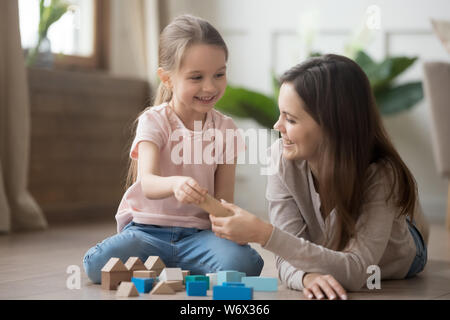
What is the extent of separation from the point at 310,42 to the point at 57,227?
1773 millimetres

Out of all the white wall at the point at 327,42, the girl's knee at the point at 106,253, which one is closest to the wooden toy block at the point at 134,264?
the girl's knee at the point at 106,253

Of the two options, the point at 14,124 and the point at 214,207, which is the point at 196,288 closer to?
the point at 214,207

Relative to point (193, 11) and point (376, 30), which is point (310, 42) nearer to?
point (376, 30)

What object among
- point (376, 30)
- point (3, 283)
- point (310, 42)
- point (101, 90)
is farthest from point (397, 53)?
point (3, 283)

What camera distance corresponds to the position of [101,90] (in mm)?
3592

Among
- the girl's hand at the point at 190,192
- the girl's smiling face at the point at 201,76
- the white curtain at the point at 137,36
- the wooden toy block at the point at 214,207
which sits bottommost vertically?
the wooden toy block at the point at 214,207

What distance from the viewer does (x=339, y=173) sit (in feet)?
4.73

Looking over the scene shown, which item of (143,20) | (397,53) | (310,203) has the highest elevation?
(143,20)

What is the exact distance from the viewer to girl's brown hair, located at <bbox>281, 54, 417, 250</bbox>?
4.71 ft

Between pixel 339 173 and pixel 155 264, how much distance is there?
1.52 ft

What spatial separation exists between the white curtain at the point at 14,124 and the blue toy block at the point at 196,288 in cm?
167

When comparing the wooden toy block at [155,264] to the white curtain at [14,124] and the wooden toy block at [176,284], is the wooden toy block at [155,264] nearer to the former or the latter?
the wooden toy block at [176,284]

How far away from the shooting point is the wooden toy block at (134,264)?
1.49 meters
